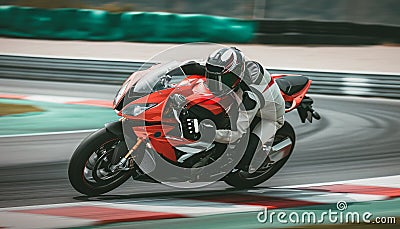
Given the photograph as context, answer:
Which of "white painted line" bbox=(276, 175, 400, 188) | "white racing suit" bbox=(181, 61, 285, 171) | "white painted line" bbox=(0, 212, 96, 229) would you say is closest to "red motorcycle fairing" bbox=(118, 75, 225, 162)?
"white racing suit" bbox=(181, 61, 285, 171)

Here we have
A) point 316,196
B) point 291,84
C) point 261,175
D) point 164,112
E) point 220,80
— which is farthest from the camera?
point 291,84

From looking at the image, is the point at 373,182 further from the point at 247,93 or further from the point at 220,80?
the point at 220,80

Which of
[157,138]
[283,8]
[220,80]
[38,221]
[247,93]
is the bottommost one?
[38,221]

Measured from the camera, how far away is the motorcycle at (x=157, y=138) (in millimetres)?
5316

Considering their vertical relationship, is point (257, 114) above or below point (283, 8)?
below

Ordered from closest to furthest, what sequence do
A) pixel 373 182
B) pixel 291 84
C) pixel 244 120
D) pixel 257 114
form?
pixel 244 120
pixel 257 114
pixel 291 84
pixel 373 182

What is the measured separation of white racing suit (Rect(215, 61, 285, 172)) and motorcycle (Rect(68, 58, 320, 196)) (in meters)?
0.10

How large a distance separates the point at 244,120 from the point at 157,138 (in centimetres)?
75

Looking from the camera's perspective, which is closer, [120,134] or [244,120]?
[120,134]

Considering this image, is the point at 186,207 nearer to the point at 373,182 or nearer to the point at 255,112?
the point at 255,112

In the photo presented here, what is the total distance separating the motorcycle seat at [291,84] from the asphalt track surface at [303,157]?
2.87 ft

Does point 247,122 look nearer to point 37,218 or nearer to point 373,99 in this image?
point 37,218

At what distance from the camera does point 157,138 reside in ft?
17.6

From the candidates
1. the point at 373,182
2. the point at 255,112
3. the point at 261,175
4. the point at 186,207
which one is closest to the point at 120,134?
the point at 186,207
